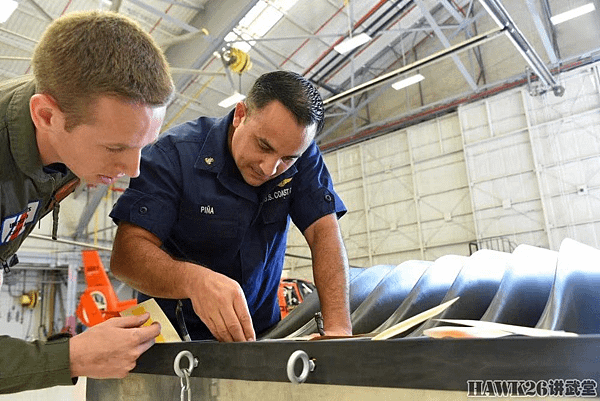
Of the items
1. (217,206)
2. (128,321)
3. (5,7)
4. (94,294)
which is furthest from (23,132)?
(94,294)

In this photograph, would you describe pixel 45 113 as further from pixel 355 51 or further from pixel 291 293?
pixel 355 51

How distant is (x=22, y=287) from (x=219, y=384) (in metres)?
10.5

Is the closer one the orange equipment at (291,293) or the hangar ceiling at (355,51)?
the orange equipment at (291,293)

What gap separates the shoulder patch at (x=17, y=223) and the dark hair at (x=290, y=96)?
1.79ft

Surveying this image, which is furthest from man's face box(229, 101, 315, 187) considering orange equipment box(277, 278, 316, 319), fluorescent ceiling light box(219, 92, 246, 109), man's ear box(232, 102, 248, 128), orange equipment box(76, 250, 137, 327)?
fluorescent ceiling light box(219, 92, 246, 109)

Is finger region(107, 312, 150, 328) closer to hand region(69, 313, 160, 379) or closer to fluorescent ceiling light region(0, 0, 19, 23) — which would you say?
hand region(69, 313, 160, 379)

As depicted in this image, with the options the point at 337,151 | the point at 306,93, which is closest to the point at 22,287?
the point at 337,151

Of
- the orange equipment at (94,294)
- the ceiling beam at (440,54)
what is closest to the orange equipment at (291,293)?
the orange equipment at (94,294)

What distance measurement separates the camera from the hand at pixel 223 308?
0.88 meters

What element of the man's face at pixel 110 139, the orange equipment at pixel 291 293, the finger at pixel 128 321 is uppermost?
the man's face at pixel 110 139

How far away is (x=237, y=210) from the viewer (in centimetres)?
131

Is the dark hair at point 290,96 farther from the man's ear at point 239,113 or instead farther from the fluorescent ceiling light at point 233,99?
the fluorescent ceiling light at point 233,99

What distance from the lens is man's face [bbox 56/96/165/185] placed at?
32.7 inches

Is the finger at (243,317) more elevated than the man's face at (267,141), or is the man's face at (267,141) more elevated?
the man's face at (267,141)
